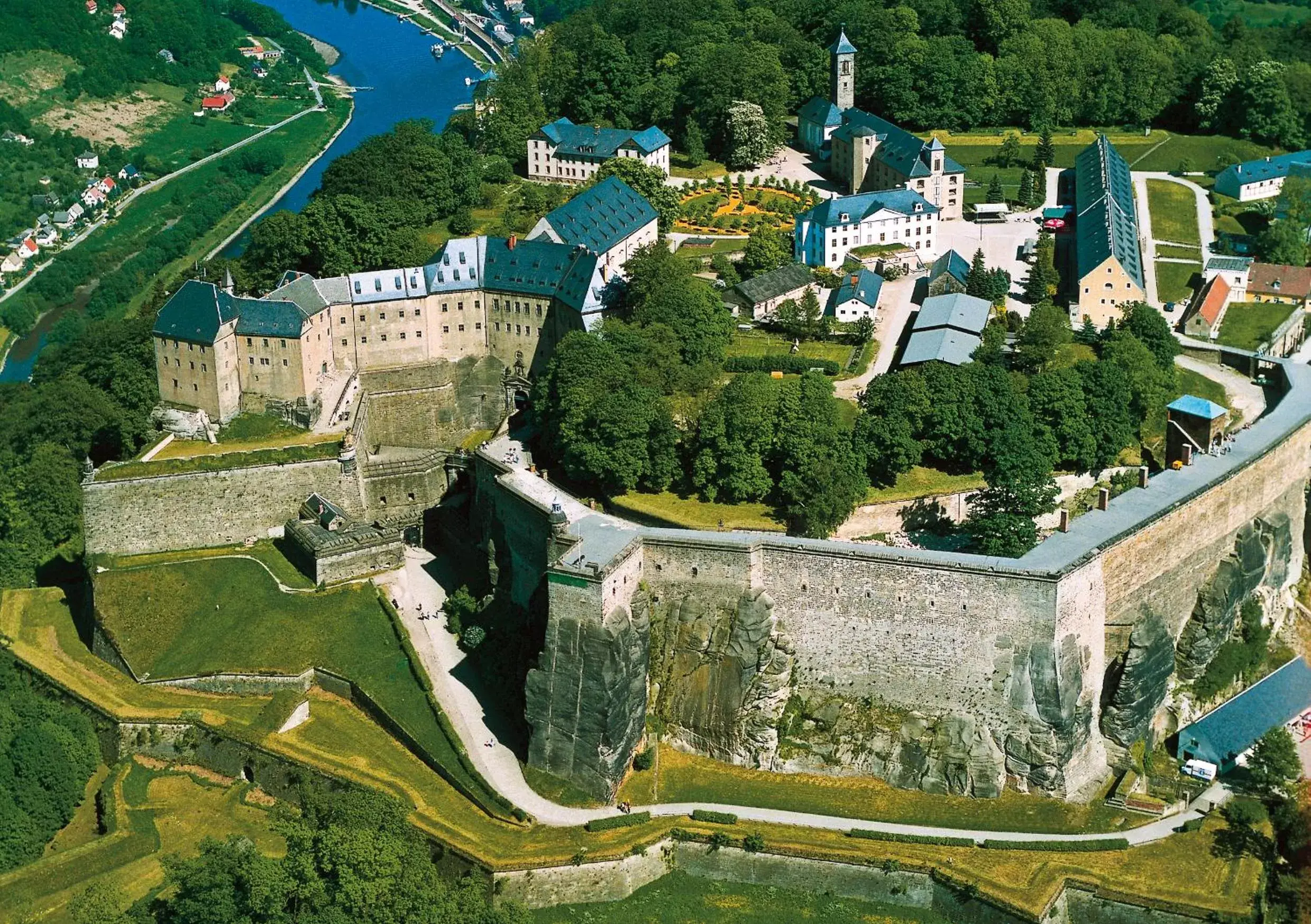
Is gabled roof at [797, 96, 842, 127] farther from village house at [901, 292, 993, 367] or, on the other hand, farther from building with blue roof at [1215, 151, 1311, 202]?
village house at [901, 292, 993, 367]

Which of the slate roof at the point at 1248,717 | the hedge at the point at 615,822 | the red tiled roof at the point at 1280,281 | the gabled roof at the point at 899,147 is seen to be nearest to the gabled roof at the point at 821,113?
the gabled roof at the point at 899,147

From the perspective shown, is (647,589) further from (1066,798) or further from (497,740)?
(1066,798)

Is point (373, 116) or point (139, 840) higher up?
point (373, 116)

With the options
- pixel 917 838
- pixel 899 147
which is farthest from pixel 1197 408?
pixel 899 147

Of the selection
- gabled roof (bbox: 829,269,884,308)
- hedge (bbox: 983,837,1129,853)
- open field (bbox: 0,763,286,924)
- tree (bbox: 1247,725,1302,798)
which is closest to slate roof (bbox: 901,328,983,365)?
gabled roof (bbox: 829,269,884,308)

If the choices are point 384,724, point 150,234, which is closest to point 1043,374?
point 384,724

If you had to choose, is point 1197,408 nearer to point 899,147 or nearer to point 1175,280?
point 1175,280

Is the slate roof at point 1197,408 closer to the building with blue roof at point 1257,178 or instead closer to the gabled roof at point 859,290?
the gabled roof at point 859,290
